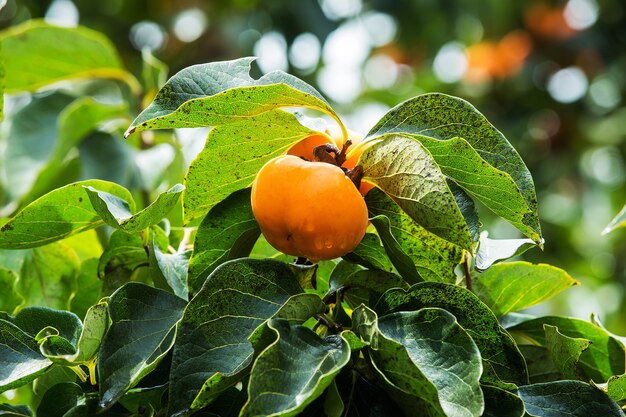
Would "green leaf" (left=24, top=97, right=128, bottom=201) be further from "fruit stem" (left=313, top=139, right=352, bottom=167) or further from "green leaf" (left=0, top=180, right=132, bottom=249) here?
"fruit stem" (left=313, top=139, right=352, bottom=167)

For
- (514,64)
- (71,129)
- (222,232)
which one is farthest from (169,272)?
(514,64)

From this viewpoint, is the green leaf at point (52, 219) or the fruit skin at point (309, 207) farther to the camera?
the green leaf at point (52, 219)

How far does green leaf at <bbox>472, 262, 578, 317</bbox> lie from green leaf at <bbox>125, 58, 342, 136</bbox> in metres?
0.25

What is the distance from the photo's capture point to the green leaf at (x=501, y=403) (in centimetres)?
58

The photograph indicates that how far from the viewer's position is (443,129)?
0.66 meters

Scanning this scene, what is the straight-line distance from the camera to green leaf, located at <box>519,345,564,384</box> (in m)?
0.76

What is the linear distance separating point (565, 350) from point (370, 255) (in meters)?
0.18

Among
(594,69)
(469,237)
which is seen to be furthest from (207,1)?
(469,237)

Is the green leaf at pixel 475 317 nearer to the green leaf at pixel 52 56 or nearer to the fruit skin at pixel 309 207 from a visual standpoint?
the fruit skin at pixel 309 207

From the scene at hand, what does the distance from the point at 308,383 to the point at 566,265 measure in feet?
10.5

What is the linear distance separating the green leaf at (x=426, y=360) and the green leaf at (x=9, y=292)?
39 centimetres

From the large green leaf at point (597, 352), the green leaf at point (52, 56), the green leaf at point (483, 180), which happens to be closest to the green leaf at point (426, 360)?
the green leaf at point (483, 180)

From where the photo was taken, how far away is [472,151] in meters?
0.62

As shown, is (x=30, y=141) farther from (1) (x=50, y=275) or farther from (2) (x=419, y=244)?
(2) (x=419, y=244)
